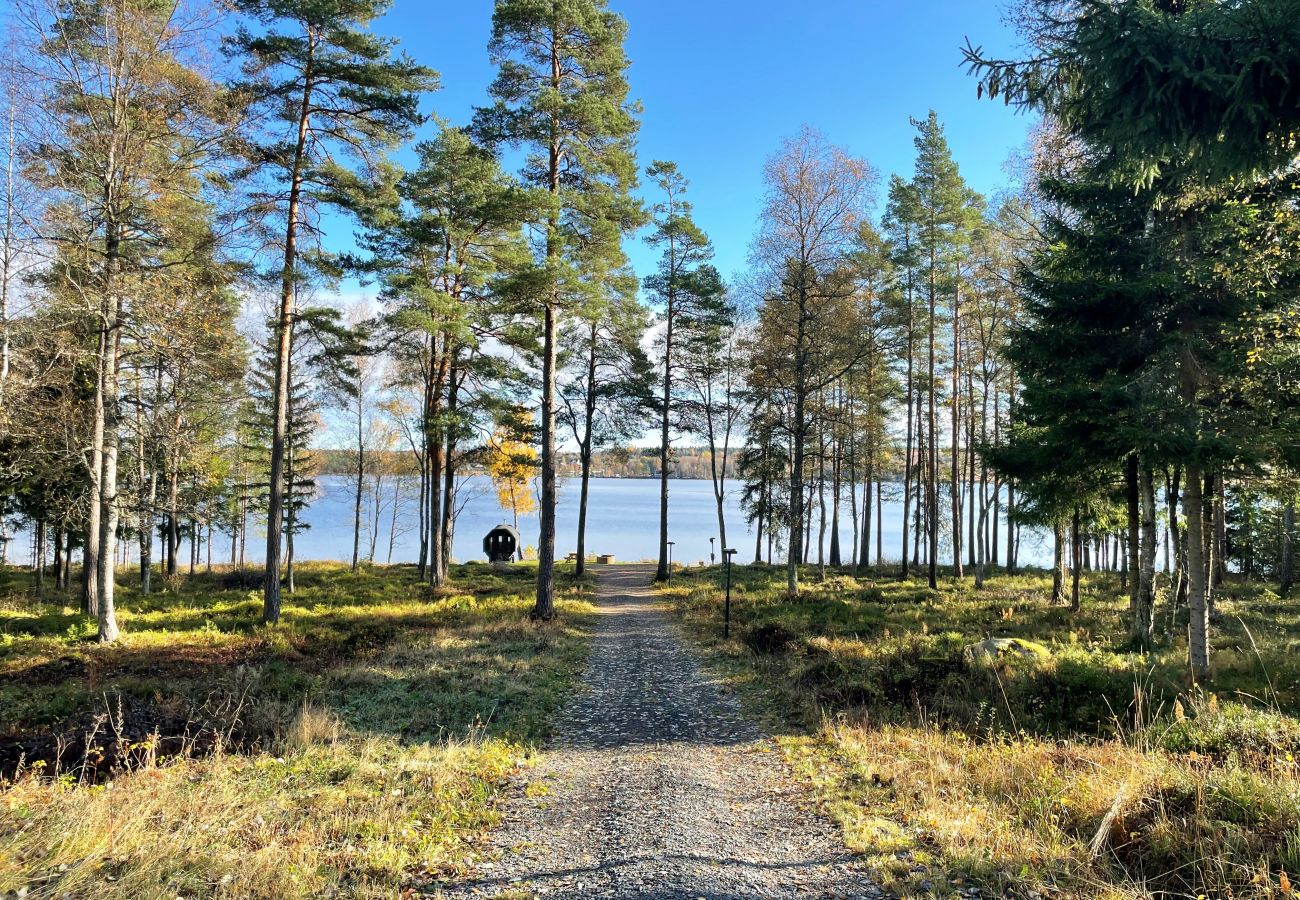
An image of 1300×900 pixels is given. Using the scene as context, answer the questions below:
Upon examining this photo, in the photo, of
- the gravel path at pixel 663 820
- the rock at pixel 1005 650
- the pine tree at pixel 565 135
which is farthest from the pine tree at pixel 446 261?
the rock at pixel 1005 650

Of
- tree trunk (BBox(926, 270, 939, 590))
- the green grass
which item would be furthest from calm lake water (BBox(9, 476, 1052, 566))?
the green grass

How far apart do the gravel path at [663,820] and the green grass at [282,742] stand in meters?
0.44

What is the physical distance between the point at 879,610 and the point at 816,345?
7826 millimetres

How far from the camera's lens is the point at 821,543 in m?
A: 26.0

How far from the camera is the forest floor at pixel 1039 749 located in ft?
11.6

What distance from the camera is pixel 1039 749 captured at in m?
5.51

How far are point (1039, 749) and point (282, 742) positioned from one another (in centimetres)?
734

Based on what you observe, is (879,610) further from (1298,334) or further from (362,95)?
(362,95)

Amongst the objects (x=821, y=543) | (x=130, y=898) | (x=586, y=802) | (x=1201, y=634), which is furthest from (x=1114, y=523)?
(x=130, y=898)

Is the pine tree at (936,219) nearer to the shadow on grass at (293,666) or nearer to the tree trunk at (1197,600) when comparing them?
the tree trunk at (1197,600)


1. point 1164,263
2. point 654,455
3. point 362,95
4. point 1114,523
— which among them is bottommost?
point 1114,523

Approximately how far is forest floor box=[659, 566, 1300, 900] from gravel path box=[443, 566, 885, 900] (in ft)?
1.20

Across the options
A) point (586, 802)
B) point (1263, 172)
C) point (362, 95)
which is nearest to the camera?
point (1263, 172)

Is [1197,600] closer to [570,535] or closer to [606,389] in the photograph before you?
[606,389]
